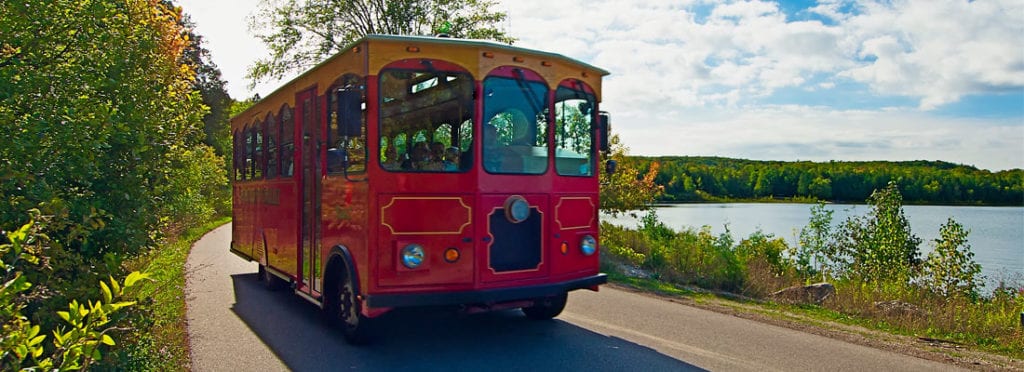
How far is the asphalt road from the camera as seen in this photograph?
21.0 feet

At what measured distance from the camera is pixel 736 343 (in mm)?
7320

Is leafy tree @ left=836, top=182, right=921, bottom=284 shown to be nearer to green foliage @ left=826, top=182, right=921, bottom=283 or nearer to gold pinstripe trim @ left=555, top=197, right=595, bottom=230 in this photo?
green foliage @ left=826, top=182, right=921, bottom=283

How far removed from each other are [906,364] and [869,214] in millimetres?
8967

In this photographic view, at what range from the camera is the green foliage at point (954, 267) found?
11938 mm

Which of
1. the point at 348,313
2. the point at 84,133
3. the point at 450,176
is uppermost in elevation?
the point at 84,133

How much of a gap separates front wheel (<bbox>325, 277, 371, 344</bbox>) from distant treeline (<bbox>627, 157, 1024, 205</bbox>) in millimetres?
28778

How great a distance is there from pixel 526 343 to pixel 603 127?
7.92 ft

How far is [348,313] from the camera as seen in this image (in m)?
7.11

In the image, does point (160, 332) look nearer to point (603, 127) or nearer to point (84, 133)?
point (84, 133)

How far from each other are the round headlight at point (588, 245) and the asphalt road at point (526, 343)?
34.1 inches

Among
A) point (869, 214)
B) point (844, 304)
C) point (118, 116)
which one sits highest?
point (118, 116)

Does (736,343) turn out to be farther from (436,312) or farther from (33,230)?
(33,230)

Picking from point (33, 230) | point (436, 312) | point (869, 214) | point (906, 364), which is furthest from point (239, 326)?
point (869, 214)

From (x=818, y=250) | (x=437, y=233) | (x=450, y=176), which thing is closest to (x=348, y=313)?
(x=437, y=233)
